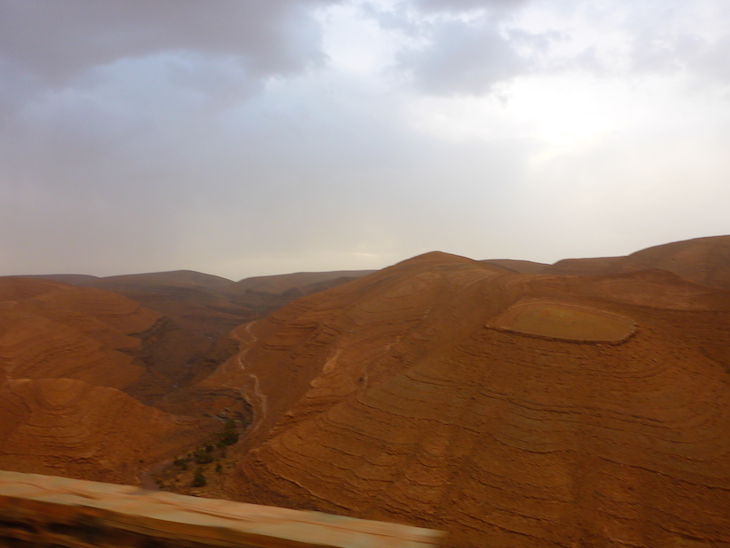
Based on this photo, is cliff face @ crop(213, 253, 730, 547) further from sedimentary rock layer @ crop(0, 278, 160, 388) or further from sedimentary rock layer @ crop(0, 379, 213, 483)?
sedimentary rock layer @ crop(0, 278, 160, 388)

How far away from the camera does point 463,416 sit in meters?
12.4

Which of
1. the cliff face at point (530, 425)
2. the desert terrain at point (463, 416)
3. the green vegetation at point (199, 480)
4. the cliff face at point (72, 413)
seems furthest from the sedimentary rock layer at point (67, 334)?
the cliff face at point (530, 425)

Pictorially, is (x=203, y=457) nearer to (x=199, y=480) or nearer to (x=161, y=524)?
(x=199, y=480)

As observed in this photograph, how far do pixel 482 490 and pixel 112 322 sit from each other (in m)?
32.4

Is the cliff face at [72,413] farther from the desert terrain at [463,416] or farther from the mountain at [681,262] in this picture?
the mountain at [681,262]

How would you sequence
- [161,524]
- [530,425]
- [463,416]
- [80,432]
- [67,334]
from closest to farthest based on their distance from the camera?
[161,524]
[530,425]
[463,416]
[80,432]
[67,334]

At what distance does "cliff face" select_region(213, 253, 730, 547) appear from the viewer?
31.6ft

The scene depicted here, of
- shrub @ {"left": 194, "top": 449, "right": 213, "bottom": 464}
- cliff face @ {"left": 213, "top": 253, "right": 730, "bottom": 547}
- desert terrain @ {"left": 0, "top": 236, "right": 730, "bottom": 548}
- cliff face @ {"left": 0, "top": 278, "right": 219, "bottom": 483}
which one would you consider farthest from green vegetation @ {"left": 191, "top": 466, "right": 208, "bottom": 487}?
cliff face @ {"left": 0, "top": 278, "right": 219, "bottom": 483}

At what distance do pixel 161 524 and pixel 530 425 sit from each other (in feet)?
33.9

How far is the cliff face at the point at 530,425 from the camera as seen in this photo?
9.64 m

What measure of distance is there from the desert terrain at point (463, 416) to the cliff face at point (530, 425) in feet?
0.15

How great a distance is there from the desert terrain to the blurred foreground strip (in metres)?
8.20

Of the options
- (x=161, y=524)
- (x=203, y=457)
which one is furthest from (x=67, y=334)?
(x=161, y=524)

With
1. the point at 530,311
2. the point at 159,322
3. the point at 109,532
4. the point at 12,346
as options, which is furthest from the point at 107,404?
the point at 159,322
